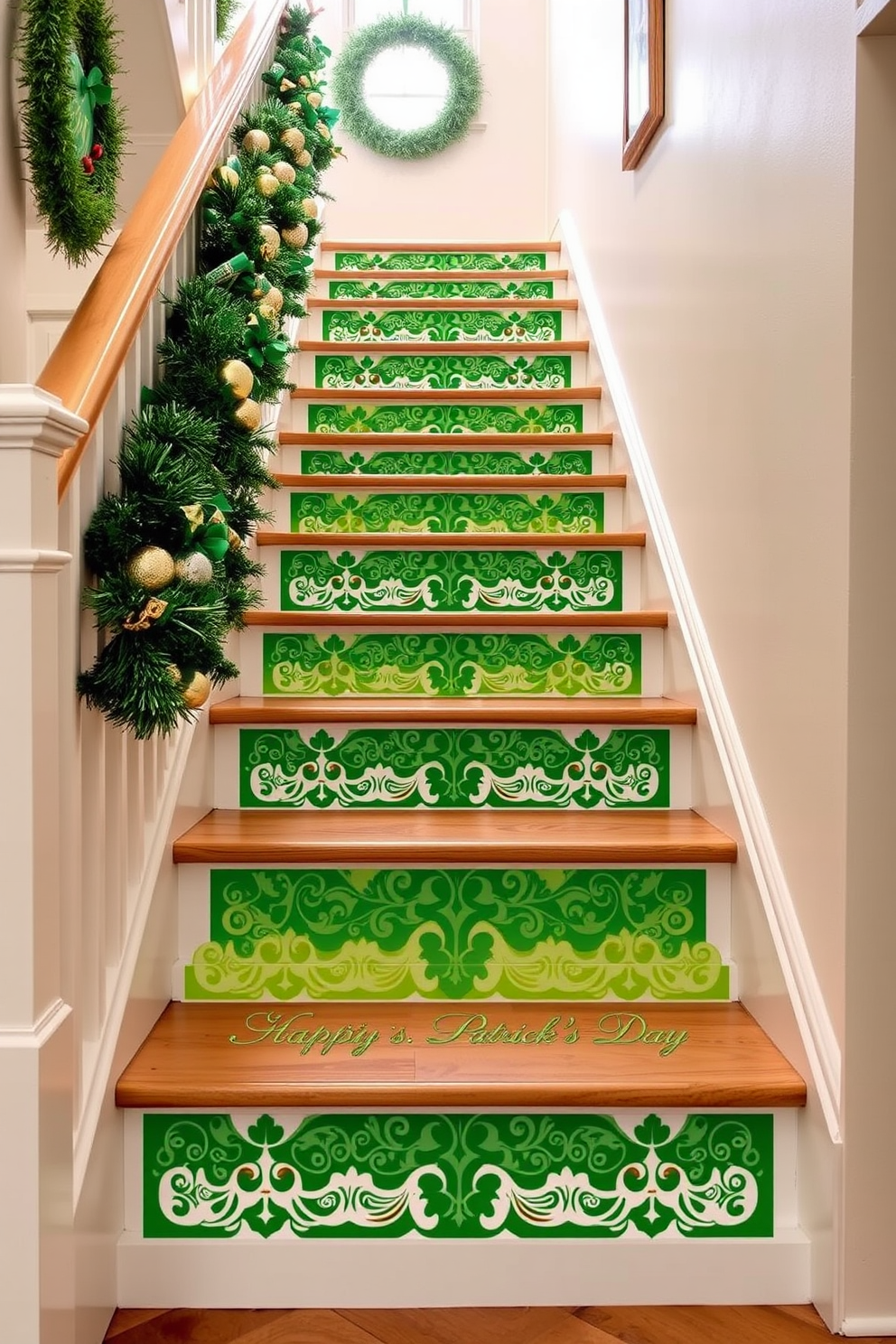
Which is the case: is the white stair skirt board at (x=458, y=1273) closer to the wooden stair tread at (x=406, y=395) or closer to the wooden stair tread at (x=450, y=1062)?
the wooden stair tread at (x=450, y=1062)

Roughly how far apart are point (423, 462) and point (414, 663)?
754 millimetres

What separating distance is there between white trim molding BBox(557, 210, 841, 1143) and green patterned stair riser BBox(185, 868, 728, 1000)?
8.7 inches

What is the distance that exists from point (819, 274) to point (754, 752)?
2.27 feet

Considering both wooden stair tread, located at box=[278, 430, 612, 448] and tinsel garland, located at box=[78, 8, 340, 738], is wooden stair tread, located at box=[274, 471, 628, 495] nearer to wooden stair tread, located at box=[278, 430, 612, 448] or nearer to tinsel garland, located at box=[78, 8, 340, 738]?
wooden stair tread, located at box=[278, 430, 612, 448]

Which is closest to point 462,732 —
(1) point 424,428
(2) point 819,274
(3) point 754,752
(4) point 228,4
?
(3) point 754,752

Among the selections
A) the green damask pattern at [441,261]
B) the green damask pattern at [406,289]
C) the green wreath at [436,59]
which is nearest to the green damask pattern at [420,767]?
the green damask pattern at [406,289]

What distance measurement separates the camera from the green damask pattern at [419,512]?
257cm

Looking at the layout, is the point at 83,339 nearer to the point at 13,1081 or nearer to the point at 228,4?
the point at 13,1081

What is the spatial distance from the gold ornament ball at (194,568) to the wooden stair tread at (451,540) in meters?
0.96

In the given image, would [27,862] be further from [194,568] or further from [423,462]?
[423,462]

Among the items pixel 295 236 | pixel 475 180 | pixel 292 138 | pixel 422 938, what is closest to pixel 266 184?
pixel 295 236

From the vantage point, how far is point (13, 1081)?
1.07 meters

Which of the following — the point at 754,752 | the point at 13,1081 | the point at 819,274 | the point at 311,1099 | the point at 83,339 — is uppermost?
the point at 819,274

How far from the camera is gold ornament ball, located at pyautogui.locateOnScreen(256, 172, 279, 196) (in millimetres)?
2051
